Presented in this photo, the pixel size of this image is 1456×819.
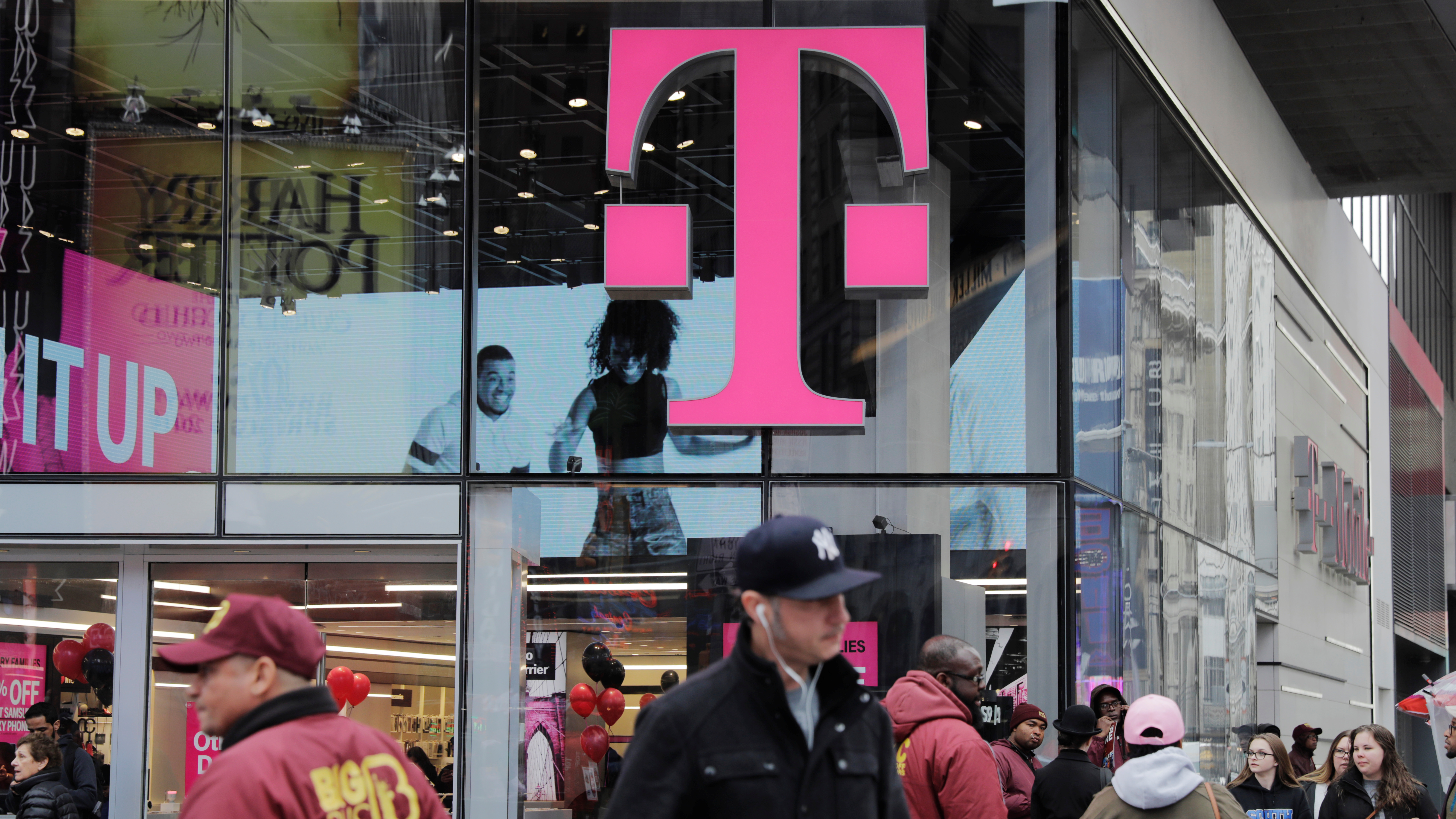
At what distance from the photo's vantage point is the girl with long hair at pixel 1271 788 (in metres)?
8.45

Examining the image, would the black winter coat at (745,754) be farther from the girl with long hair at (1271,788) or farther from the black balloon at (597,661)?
the black balloon at (597,661)

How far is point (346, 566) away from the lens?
10867 mm

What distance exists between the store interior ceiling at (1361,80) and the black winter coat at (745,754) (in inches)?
577

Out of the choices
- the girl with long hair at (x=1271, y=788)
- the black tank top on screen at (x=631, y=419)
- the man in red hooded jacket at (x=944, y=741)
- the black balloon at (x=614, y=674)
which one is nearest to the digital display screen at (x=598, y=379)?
the black tank top on screen at (x=631, y=419)

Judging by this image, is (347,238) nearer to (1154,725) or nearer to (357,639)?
(357,639)

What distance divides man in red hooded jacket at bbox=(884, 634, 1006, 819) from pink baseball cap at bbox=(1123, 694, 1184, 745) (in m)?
0.60

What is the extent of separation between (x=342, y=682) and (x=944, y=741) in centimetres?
624

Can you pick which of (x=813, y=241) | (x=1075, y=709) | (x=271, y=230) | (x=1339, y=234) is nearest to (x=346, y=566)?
(x=271, y=230)

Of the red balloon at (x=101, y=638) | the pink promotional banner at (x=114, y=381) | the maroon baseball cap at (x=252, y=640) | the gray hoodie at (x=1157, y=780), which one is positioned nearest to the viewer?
the maroon baseball cap at (x=252, y=640)

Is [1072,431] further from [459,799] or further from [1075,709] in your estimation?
[459,799]

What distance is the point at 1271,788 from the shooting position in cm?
854

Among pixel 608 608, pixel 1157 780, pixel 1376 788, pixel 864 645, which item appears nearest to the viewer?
pixel 1157 780

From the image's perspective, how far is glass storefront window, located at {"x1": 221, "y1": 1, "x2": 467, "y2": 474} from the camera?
10.6 m

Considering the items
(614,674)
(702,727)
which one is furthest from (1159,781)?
(614,674)
